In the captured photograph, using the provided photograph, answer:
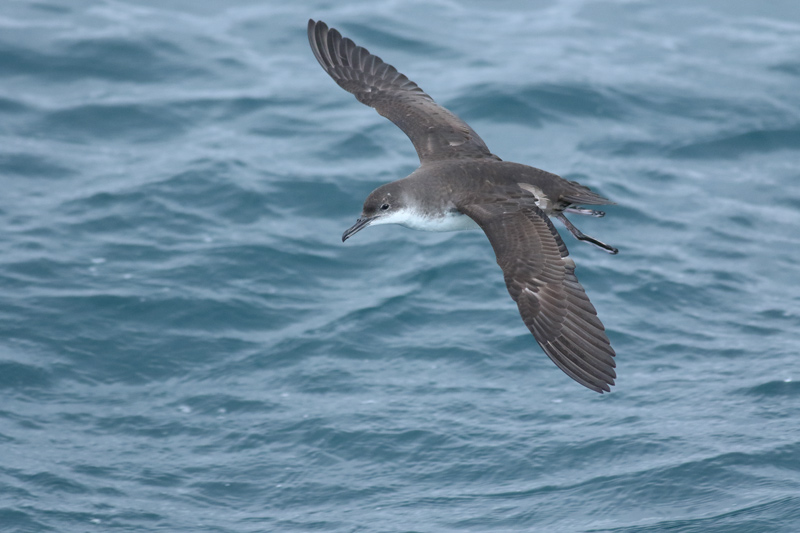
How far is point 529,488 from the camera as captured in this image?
8211mm

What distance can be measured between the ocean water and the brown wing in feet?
4.68

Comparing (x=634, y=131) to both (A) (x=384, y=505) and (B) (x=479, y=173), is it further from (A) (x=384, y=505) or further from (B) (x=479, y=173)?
(A) (x=384, y=505)

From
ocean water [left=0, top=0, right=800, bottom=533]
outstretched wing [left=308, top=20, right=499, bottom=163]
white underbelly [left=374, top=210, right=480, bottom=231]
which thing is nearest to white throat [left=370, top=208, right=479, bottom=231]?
white underbelly [left=374, top=210, right=480, bottom=231]

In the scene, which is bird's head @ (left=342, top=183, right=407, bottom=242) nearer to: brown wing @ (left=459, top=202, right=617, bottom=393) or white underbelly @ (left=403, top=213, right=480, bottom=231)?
white underbelly @ (left=403, top=213, right=480, bottom=231)

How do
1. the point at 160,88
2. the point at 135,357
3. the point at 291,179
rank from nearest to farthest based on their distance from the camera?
the point at 135,357, the point at 291,179, the point at 160,88

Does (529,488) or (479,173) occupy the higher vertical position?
(479,173)

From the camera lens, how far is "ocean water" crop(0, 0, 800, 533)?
27.1 feet

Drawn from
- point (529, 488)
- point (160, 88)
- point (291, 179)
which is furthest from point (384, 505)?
point (160, 88)

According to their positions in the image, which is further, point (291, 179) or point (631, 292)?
point (291, 179)

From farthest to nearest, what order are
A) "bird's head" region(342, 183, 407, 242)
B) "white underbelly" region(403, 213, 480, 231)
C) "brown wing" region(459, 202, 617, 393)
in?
"white underbelly" region(403, 213, 480, 231) < "bird's head" region(342, 183, 407, 242) < "brown wing" region(459, 202, 617, 393)

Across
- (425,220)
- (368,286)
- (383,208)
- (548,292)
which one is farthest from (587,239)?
(368,286)

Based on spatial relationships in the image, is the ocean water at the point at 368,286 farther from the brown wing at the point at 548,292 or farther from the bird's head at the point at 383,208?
the bird's head at the point at 383,208

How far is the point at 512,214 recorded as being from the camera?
24.8ft

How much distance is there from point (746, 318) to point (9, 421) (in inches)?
259
